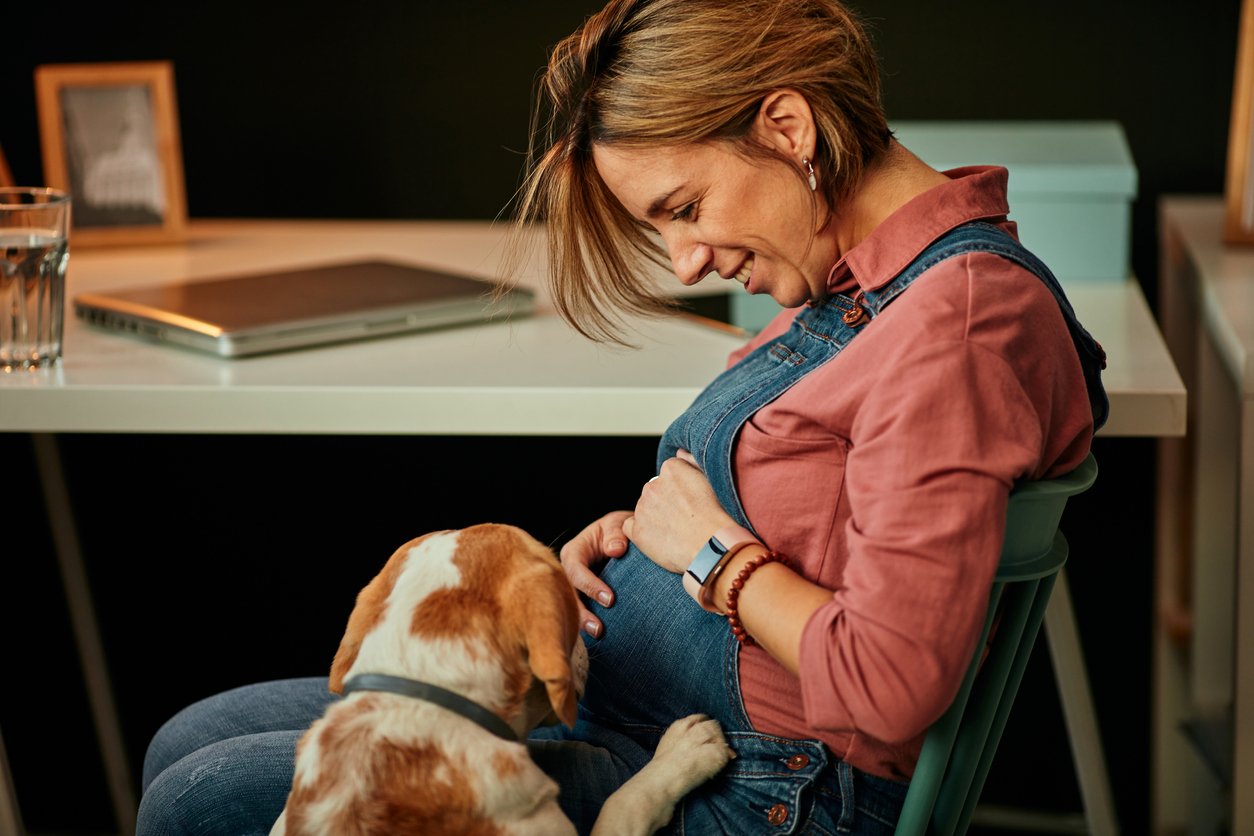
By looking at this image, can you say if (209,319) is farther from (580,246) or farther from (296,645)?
(296,645)

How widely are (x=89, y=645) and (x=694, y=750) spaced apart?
1.51m

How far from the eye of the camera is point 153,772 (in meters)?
1.14

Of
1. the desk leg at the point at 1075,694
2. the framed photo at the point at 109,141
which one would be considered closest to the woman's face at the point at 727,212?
the desk leg at the point at 1075,694

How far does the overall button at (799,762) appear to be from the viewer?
92 cm

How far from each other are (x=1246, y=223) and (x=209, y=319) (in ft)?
4.74

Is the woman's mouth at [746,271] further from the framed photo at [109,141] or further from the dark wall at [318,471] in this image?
the framed photo at [109,141]

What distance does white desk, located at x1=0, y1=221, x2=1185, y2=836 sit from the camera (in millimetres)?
1252

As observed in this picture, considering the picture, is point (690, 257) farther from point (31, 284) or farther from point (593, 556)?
point (31, 284)

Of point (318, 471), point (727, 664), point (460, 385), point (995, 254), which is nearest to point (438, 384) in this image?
point (460, 385)

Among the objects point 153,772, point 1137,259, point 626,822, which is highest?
point 1137,259

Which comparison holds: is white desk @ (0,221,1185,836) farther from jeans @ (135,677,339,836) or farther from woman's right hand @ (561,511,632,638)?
jeans @ (135,677,339,836)

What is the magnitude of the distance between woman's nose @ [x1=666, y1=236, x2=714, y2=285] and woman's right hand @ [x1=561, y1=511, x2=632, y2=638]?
0.26m

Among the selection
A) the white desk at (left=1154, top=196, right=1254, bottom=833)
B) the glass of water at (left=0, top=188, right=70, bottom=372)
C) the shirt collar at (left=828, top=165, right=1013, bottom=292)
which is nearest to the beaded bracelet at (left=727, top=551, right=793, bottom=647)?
the shirt collar at (left=828, top=165, right=1013, bottom=292)

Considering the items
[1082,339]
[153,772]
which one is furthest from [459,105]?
[1082,339]
